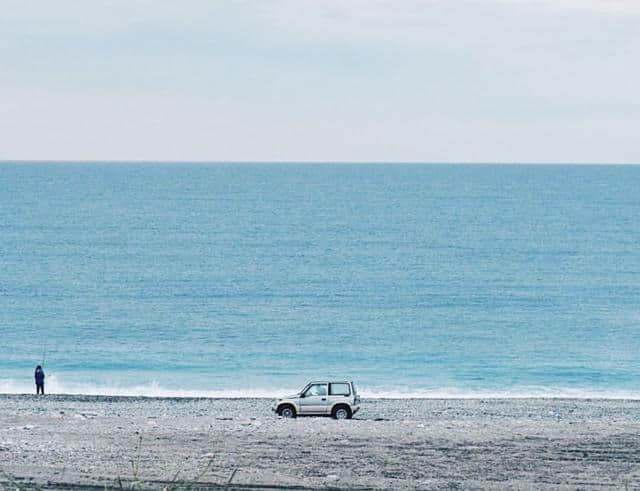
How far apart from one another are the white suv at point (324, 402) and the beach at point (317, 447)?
1.72 feet

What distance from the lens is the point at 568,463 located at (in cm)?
Result: 2609

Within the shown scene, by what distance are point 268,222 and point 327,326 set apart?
75333mm

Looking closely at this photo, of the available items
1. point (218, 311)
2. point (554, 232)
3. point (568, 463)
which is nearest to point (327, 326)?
point (218, 311)

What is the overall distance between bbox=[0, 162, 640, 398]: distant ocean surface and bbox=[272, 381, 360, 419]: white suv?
13.6 meters

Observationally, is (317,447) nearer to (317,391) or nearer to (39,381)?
(317,391)

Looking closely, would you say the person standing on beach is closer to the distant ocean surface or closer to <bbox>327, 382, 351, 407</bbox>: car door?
the distant ocean surface

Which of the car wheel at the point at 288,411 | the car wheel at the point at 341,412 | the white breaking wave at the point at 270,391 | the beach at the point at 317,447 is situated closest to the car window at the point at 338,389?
the car wheel at the point at 341,412

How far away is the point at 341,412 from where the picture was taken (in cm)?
3297

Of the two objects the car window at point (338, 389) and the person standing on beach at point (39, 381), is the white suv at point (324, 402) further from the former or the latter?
the person standing on beach at point (39, 381)

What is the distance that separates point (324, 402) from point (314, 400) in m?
0.32

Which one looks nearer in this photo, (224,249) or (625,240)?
(224,249)

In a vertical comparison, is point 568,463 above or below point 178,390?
below

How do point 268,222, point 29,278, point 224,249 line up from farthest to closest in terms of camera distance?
1. point 268,222
2. point 224,249
3. point 29,278

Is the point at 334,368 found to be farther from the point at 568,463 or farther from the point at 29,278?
the point at 29,278
